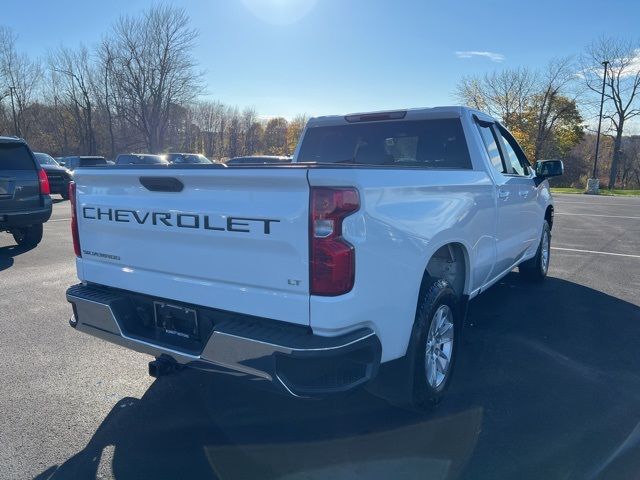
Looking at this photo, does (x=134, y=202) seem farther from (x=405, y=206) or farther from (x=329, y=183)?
(x=405, y=206)

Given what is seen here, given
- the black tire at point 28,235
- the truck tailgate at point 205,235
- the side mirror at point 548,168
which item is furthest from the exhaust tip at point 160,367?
the black tire at point 28,235

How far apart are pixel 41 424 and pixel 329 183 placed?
2412 millimetres

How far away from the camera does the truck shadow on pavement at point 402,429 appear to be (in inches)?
108

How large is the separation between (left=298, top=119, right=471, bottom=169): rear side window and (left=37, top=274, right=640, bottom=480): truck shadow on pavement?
1.74m

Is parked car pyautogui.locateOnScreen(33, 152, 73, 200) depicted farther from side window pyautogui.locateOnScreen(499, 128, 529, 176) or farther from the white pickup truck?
the white pickup truck

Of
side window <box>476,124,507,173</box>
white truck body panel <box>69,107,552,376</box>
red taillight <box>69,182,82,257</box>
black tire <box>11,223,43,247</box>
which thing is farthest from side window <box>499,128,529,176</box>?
black tire <box>11,223,43,247</box>

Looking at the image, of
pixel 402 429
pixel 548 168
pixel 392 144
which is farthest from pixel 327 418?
pixel 548 168

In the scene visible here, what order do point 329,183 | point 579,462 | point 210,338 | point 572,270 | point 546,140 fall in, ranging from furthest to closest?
point 546,140, point 572,270, point 579,462, point 210,338, point 329,183

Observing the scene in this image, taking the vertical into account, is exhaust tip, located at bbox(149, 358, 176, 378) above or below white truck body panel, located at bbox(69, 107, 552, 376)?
below

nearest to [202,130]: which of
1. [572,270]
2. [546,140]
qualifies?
[546,140]

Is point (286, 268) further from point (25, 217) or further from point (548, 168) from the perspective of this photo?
point (25, 217)

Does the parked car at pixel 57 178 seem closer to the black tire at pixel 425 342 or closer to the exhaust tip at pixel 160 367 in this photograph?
the exhaust tip at pixel 160 367

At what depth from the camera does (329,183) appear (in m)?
2.38

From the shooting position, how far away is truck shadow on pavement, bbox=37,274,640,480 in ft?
9.02
